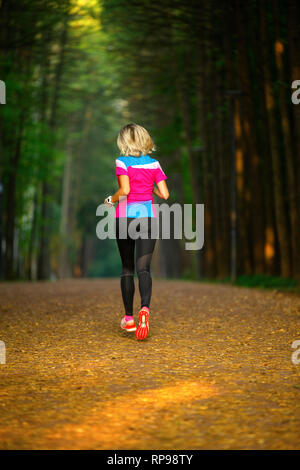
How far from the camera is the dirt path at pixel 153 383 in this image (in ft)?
14.5

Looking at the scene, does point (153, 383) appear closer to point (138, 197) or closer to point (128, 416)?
point (128, 416)

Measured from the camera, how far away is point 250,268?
878 inches

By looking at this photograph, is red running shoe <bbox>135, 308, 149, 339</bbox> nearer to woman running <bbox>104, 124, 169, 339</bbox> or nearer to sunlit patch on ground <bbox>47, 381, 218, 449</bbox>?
woman running <bbox>104, 124, 169, 339</bbox>

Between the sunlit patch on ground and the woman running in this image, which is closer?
the sunlit patch on ground

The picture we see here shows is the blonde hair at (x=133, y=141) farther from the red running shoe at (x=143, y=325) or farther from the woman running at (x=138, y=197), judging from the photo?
the red running shoe at (x=143, y=325)

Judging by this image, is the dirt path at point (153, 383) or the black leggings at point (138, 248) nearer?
the dirt path at point (153, 383)

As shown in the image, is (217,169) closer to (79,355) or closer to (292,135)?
(292,135)

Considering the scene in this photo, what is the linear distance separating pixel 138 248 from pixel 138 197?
0.55m

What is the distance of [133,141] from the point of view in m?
7.70

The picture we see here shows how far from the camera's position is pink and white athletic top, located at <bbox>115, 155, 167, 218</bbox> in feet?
25.4

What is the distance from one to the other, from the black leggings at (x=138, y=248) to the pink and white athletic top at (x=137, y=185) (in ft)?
0.25

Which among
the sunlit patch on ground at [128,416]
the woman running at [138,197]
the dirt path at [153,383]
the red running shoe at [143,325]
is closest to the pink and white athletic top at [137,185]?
the woman running at [138,197]

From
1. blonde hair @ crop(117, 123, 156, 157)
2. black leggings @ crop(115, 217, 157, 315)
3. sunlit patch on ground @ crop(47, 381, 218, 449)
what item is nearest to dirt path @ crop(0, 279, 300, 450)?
sunlit patch on ground @ crop(47, 381, 218, 449)

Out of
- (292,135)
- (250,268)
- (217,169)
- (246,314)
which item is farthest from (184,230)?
(246,314)
